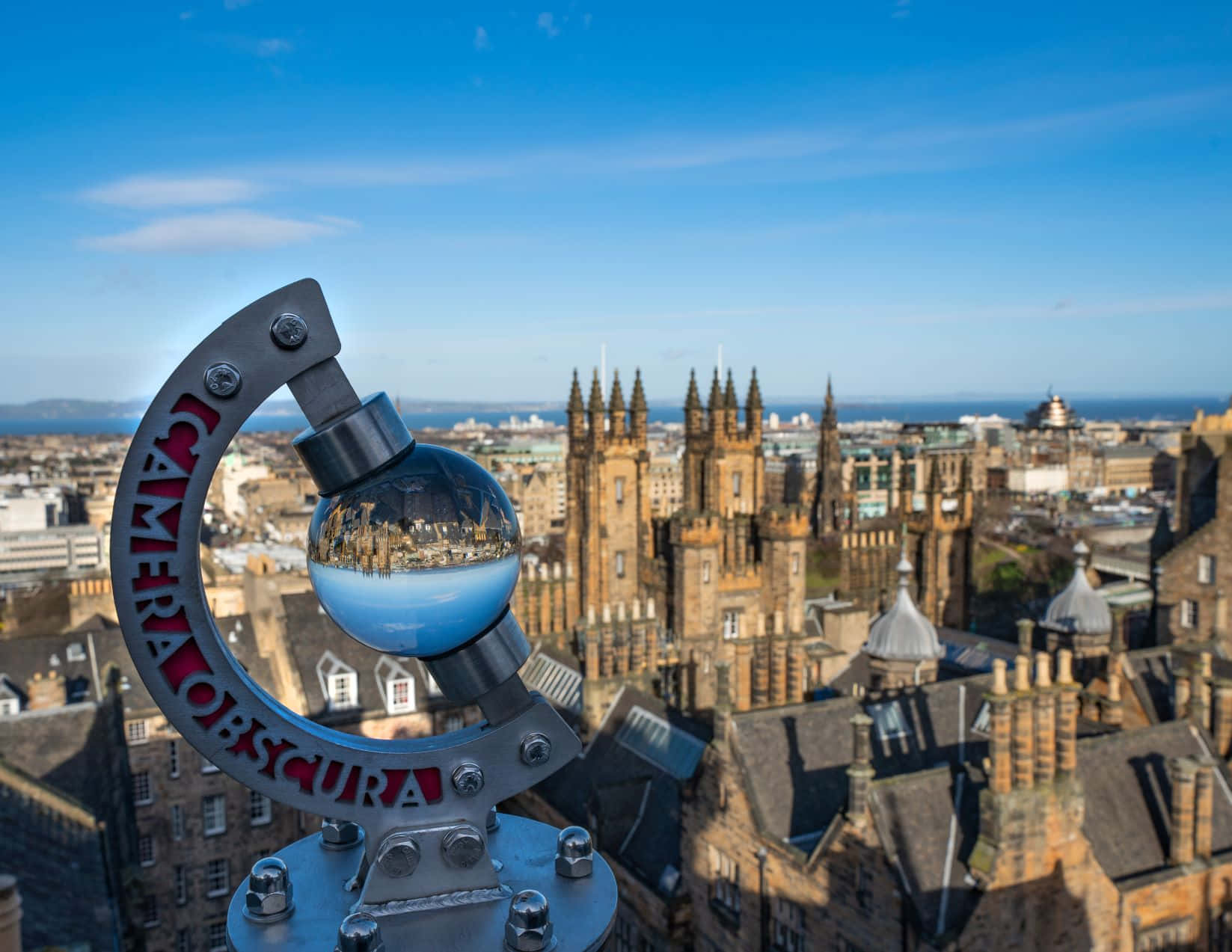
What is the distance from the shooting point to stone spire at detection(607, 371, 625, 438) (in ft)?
160

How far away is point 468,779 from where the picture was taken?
4.93m

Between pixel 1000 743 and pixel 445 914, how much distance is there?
1500 cm

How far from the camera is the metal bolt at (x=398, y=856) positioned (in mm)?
4789

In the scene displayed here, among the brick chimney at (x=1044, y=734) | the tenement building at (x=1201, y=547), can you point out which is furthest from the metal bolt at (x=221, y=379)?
the tenement building at (x=1201, y=547)

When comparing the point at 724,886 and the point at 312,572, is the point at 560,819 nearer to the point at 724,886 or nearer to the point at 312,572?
the point at 724,886

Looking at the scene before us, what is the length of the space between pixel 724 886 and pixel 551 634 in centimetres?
2304

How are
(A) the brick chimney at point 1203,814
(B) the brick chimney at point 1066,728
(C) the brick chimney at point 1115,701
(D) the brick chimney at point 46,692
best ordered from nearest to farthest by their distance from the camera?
(B) the brick chimney at point 1066,728, (A) the brick chimney at point 1203,814, (C) the brick chimney at point 1115,701, (D) the brick chimney at point 46,692

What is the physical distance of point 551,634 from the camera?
1752 inches

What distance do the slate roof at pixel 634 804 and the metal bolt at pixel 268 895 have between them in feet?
63.4

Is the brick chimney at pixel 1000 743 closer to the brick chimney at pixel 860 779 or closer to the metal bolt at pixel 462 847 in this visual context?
the brick chimney at pixel 860 779

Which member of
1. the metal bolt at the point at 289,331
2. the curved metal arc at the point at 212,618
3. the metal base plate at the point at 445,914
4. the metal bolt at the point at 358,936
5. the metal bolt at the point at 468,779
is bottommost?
the metal base plate at the point at 445,914

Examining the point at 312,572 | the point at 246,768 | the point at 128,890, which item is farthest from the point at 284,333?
the point at 128,890

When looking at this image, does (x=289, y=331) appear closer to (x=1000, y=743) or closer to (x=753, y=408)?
(x=1000, y=743)

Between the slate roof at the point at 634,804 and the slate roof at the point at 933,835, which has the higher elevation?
the slate roof at the point at 933,835
